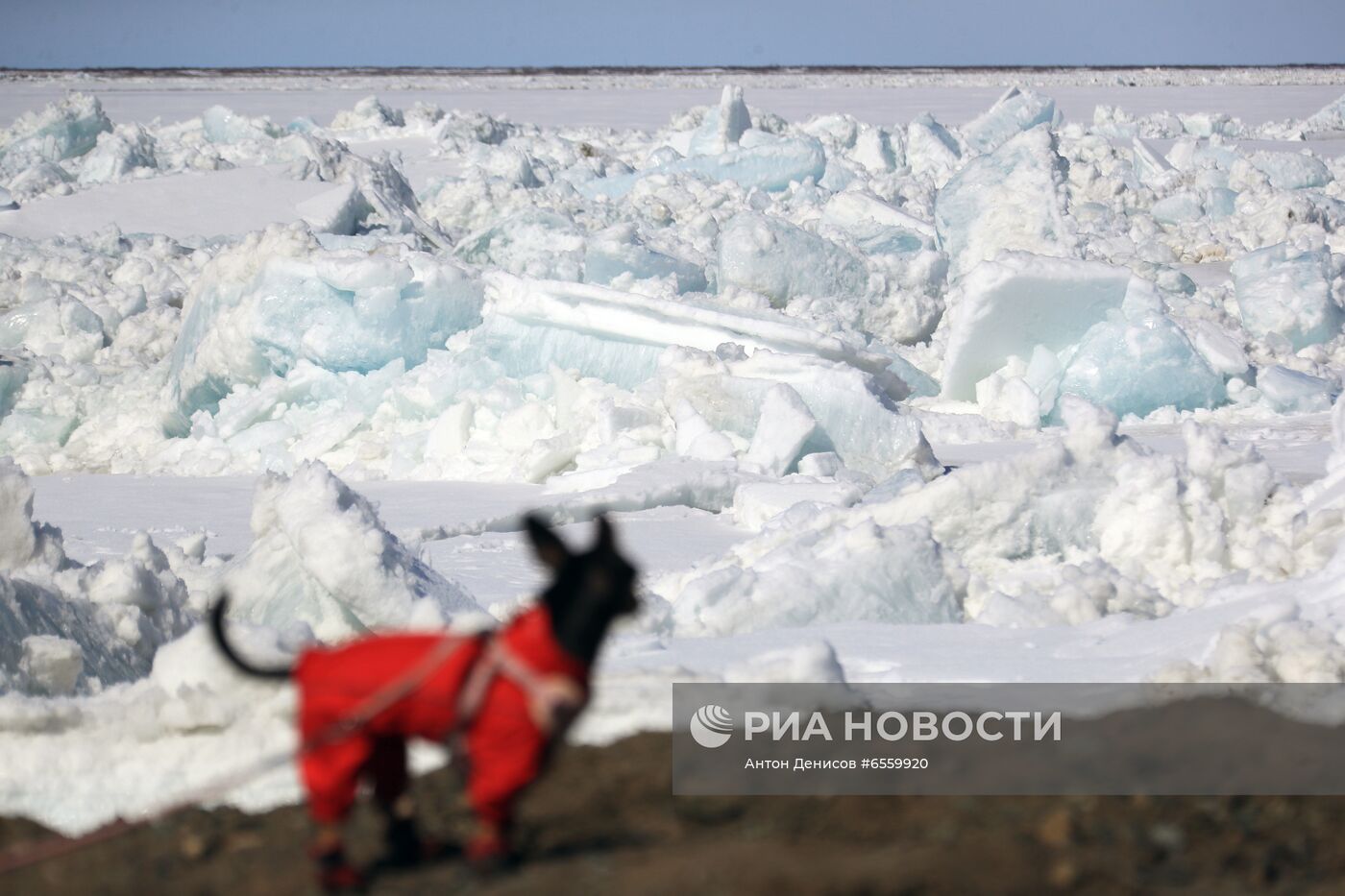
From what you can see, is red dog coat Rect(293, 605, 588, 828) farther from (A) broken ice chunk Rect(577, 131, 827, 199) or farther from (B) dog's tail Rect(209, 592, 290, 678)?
(A) broken ice chunk Rect(577, 131, 827, 199)

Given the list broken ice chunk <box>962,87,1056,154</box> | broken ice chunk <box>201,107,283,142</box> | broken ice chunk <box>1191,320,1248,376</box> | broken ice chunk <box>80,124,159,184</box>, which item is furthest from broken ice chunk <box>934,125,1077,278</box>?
broken ice chunk <box>201,107,283,142</box>

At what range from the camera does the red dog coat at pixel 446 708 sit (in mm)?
1436

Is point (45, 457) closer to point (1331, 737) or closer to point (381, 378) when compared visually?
point (381, 378)

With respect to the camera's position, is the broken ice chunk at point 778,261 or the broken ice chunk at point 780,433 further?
the broken ice chunk at point 778,261

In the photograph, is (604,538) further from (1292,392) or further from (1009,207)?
(1009,207)

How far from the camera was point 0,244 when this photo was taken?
31.6 ft

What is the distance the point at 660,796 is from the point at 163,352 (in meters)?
7.21

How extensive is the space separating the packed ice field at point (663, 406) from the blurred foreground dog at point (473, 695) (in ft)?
2.50

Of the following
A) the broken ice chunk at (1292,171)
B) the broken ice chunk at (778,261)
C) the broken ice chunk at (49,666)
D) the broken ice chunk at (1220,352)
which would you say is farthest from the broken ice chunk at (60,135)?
the broken ice chunk at (49,666)

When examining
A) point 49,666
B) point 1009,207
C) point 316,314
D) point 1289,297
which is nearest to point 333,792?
point 49,666

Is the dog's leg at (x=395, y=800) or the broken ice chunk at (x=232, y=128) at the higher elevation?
the broken ice chunk at (x=232, y=128)

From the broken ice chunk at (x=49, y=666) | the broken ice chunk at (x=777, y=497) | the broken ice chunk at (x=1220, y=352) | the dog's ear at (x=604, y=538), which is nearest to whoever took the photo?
the dog's ear at (x=604, y=538)

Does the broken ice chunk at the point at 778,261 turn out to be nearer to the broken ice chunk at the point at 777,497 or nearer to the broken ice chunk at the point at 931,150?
the broken ice chunk at the point at 777,497

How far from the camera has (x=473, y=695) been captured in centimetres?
145
